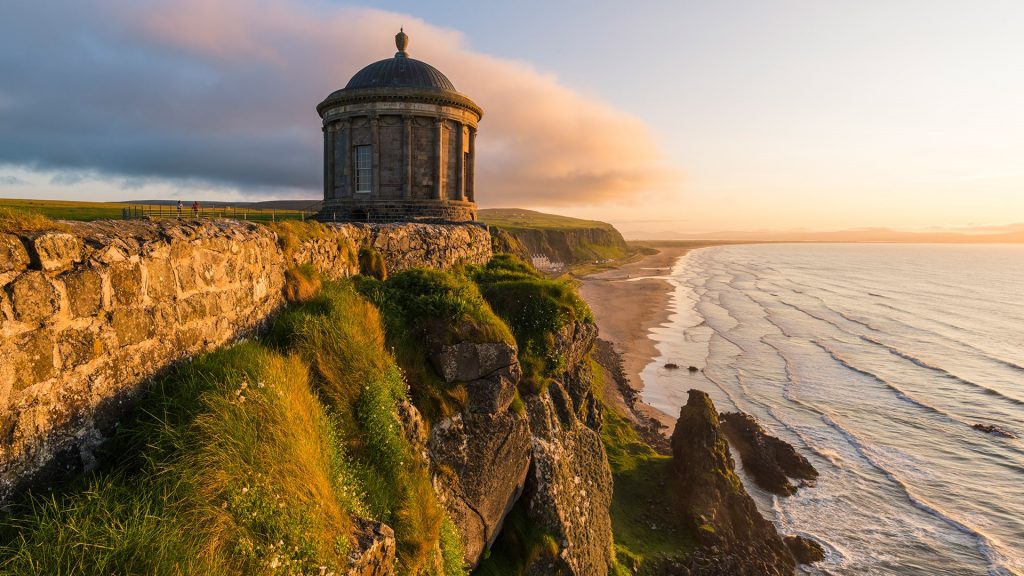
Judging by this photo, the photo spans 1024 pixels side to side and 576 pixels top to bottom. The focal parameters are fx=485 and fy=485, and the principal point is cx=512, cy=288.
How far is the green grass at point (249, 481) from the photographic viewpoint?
349 cm

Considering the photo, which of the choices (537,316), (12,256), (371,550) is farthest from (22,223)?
(537,316)

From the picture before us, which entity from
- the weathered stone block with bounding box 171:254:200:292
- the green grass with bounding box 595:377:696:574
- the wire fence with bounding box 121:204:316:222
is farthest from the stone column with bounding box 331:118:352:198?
the weathered stone block with bounding box 171:254:200:292

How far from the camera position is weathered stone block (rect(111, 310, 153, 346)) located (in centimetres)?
477

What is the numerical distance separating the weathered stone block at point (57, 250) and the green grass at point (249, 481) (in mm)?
1527

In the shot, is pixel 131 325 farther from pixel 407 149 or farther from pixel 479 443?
pixel 407 149

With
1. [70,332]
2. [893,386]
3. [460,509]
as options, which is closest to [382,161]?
Result: [460,509]

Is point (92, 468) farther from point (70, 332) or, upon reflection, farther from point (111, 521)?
point (70, 332)

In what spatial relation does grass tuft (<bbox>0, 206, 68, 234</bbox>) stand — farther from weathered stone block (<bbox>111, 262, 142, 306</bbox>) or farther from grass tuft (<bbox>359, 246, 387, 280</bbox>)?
grass tuft (<bbox>359, 246, 387, 280</bbox>)

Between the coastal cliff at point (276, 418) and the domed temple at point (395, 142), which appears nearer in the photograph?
the coastal cliff at point (276, 418)

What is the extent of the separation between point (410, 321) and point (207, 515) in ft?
18.3

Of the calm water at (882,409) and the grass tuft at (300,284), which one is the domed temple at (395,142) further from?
the calm water at (882,409)

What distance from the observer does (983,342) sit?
47.0 m

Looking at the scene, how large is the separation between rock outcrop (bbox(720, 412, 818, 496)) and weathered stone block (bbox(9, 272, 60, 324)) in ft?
84.5

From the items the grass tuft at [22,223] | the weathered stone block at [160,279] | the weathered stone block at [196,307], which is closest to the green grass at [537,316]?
the weathered stone block at [196,307]
